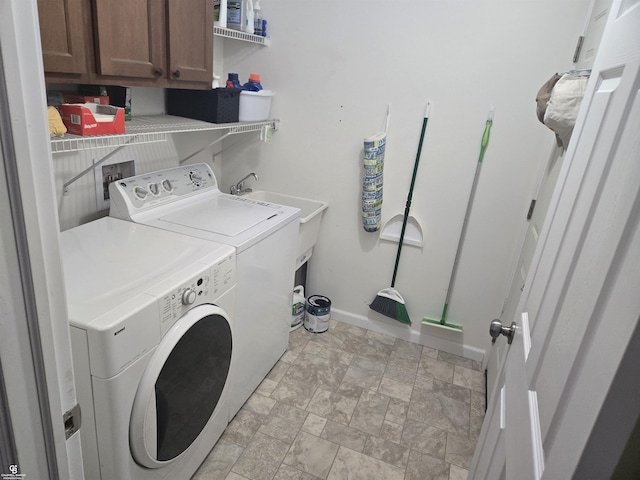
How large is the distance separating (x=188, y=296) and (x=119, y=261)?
293 mm

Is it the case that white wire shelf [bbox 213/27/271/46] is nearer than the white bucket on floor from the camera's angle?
Yes

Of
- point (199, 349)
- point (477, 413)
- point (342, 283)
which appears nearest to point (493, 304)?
point (477, 413)

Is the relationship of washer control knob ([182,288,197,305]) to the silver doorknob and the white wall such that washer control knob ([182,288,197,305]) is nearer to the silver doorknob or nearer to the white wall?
the silver doorknob

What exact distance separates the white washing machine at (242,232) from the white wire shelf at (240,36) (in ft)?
2.18

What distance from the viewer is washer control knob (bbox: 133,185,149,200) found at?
1.79 metres

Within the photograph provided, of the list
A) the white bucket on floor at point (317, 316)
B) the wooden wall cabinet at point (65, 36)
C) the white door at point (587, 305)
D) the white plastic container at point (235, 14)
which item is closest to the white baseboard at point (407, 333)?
the white bucket on floor at point (317, 316)

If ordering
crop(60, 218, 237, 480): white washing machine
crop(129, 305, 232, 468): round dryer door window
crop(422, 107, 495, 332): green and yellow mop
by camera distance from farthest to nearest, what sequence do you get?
crop(422, 107, 495, 332): green and yellow mop → crop(129, 305, 232, 468): round dryer door window → crop(60, 218, 237, 480): white washing machine

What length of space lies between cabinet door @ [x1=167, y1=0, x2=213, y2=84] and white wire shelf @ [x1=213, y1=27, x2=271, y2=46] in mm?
132

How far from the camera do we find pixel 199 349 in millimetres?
1443

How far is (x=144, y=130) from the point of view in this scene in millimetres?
1594

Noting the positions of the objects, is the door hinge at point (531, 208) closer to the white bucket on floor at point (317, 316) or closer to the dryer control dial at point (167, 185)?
the white bucket on floor at point (317, 316)

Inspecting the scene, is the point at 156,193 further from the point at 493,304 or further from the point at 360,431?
the point at 493,304
